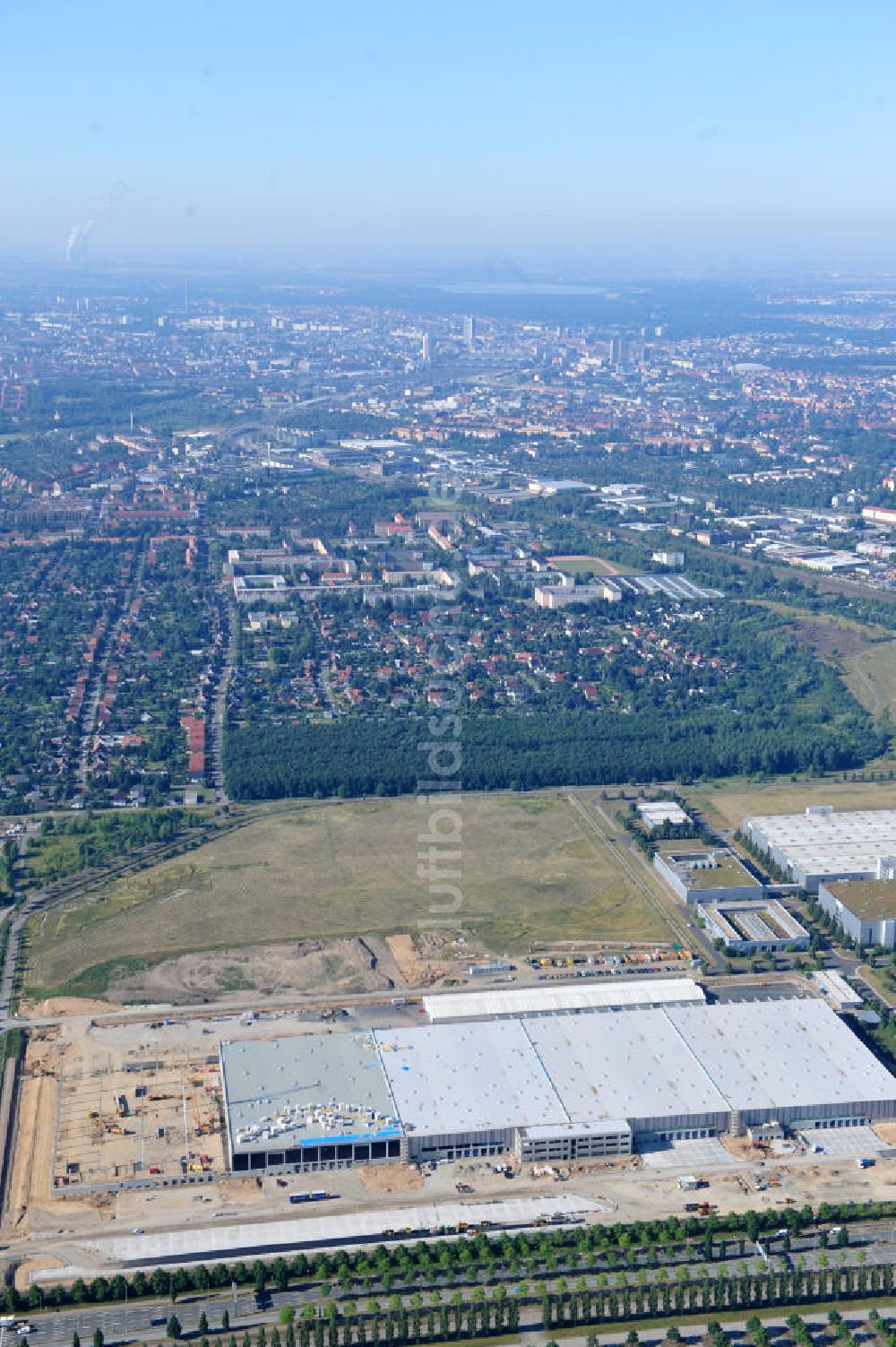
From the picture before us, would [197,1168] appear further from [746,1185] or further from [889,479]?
[889,479]

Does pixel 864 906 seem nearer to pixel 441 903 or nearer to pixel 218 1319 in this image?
pixel 441 903

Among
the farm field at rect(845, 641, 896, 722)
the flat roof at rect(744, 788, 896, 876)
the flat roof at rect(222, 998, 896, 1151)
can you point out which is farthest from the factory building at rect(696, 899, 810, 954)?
the farm field at rect(845, 641, 896, 722)

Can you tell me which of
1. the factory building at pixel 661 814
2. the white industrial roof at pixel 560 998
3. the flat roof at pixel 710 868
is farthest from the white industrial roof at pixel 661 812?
the white industrial roof at pixel 560 998

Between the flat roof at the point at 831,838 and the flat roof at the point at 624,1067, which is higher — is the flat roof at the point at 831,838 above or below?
above

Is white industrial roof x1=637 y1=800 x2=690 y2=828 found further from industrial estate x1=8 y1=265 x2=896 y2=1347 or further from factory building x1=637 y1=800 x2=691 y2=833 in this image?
industrial estate x1=8 y1=265 x2=896 y2=1347

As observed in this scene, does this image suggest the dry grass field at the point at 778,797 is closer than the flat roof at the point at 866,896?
No

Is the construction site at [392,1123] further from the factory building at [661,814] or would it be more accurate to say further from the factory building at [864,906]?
the factory building at [661,814]
